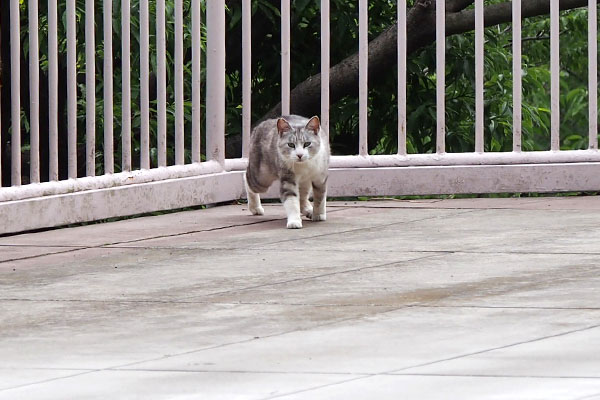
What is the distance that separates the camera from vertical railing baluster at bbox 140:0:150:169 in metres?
9.85

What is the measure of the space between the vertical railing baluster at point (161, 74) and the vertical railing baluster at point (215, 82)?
1.68ft

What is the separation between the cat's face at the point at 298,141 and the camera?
9.44m

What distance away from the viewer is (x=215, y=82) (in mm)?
10547

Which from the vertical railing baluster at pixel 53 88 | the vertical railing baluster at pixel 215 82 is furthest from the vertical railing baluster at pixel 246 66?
the vertical railing baluster at pixel 53 88

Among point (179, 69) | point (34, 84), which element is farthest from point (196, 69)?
point (34, 84)

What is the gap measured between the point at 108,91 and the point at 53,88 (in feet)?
1.70

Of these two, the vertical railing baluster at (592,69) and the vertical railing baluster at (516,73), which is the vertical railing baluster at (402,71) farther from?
the vertical railing baluster at (592,69)

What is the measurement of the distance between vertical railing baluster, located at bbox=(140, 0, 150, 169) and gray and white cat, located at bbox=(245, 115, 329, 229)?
68cm

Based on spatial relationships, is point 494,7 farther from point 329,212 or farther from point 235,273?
point 235,273

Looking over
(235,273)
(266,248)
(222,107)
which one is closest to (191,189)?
(222,107)

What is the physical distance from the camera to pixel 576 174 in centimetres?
1057

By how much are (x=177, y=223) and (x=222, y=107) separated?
4.32 ft

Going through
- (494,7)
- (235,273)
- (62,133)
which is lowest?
(235,273)

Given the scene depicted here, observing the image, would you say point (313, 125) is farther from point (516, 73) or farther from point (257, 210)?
point (516, 73)
